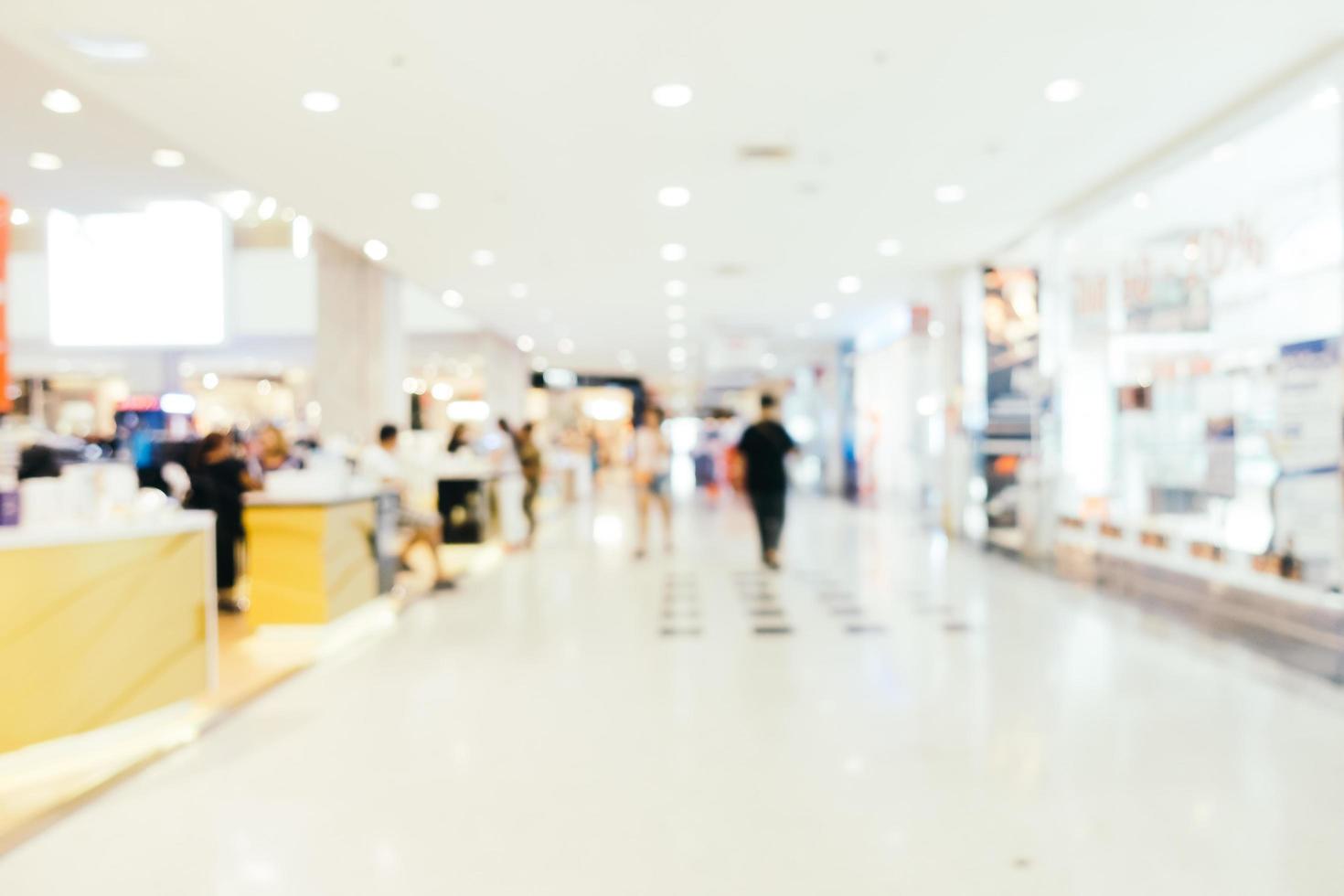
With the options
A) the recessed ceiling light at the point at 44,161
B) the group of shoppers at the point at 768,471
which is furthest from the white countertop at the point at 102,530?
the group of shoppers at the point at 768,471

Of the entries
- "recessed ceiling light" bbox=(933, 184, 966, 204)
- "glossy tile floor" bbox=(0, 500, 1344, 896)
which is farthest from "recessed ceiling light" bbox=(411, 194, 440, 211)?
"recessed ceiling light" bbox=(933, 184, 966, 204)

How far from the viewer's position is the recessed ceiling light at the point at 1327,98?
5.38 metres

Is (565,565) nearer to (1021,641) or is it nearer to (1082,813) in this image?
(1021,641)

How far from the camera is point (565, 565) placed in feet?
30.2

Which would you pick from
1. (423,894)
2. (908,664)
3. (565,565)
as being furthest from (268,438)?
(423,894)

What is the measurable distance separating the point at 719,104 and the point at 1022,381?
5884mm

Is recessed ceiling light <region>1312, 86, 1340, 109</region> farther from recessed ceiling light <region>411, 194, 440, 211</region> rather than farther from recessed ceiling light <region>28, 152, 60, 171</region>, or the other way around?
recessed ceiling light <region>28, 152, 60, 171</region>

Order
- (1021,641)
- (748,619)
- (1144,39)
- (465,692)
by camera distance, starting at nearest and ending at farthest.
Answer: (465,692) < (1144,39) < (1021,641) < (748,619)

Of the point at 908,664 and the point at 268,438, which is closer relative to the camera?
the point at 908,664

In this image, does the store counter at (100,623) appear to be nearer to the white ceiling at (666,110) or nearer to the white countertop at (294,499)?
the white countertop at (294,499)

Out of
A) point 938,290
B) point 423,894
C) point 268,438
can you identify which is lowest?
point 423,894

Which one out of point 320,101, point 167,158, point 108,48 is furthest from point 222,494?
point 108,48

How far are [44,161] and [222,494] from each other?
10.9 ft

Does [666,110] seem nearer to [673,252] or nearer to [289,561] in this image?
[289,561]
